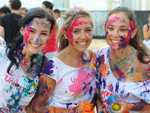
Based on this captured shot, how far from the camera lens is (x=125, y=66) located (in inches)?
73.5

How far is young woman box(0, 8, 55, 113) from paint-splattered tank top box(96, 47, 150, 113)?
70 centimetres

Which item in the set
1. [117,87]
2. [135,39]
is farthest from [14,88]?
[135,39]

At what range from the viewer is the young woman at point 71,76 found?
1.71 meters

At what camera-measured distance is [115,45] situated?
72.3 inches

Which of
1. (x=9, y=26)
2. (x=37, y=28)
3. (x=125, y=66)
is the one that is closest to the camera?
(x=37, y=28)

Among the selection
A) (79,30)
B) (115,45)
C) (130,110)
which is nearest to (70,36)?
(79,30)

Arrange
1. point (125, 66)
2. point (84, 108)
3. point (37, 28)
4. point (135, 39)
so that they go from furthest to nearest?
point (135, 39), point (125, 66), point (37, 28), point (84, 108)

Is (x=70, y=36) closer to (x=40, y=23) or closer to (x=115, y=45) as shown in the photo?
(x=40, y=23)

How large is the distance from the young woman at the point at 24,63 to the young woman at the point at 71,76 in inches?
4.7

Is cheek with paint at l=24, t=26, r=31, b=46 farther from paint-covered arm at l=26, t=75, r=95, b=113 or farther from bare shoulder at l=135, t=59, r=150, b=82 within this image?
bare shoulder at l=135, t=59, r=150, b=82

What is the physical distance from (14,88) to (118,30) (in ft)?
4.05

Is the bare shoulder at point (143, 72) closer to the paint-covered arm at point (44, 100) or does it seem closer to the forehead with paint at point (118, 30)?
the forehead with paint at point (118, 30)

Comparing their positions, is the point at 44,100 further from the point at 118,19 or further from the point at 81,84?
the point at 118,19

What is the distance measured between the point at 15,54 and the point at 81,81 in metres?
0.76
